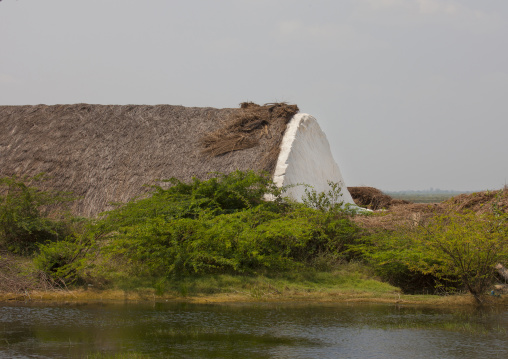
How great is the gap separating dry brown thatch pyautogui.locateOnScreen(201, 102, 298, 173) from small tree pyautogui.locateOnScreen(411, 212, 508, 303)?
494cm

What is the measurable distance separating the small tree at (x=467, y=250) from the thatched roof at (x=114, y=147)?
4.72 m

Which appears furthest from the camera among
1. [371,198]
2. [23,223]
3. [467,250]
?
[371,198]

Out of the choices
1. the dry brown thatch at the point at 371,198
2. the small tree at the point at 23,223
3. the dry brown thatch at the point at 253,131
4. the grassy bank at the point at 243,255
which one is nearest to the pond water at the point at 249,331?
the grassy bank at the point at 243,255

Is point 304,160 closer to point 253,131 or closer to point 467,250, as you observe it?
point 253,131

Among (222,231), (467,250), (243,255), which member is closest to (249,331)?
(222,231)

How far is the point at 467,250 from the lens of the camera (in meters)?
9.30

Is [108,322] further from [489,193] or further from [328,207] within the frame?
[489,193]

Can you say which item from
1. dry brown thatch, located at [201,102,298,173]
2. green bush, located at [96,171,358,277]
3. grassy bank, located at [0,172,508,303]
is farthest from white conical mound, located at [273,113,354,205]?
grassy bank, located at [0,172,508,303]

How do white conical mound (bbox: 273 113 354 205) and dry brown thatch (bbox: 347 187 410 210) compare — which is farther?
dry brown thatch (bbox: 347 187 410 210)

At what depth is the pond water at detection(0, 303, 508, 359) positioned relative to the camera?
244 inches

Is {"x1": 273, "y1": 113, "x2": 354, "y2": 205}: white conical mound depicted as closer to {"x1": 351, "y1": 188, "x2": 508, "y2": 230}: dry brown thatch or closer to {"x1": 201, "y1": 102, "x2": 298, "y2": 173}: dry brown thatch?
{"x1": 201, "y1": 102, "x2": 298, "y2": 173}: dry brown thatch

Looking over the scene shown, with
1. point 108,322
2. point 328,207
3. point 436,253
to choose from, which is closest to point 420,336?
point 436,253

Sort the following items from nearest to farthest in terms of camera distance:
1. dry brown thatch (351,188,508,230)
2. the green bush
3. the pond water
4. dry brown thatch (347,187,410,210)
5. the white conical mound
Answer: the pond water, the green bush, dry brown thatch (351,188,508,230), the white conical mound, dry brown thatch (347,187,410,210)

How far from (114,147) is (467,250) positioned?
9.52m
